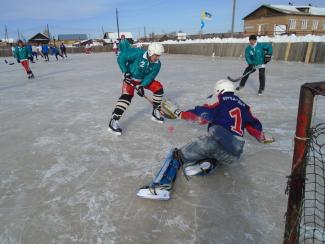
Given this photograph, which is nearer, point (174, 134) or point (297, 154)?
point (297, 154)

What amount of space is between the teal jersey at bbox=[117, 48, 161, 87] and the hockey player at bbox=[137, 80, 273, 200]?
1.54 metres

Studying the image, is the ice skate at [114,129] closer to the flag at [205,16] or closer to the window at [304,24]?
the flag at [205,16]

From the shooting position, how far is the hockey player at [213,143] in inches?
102

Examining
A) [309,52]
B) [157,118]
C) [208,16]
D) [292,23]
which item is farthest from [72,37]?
[157,118]

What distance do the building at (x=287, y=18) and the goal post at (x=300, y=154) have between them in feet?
115

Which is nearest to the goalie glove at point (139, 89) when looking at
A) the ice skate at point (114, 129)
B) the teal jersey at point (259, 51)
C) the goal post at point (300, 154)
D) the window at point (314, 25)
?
the ice skate at point (114, 129)

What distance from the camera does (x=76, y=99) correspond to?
666cm

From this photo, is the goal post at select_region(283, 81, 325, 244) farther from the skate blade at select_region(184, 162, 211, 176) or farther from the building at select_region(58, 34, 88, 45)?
the building at select_region(58, 34, 88, 45)

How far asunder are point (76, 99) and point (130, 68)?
118 inches

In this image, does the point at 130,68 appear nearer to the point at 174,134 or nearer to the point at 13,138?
the point at 174,134

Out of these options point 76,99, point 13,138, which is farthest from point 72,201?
point 76,99

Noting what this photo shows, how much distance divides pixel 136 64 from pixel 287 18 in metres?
35.3

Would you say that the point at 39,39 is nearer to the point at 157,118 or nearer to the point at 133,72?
the point at 157,118

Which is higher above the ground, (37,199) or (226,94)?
(226,94)
